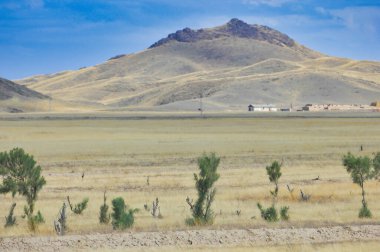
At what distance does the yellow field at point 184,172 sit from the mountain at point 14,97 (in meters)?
87.1

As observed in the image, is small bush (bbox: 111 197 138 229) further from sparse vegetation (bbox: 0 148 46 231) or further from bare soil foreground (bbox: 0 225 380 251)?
sparse vegetation (bbox: 0 148 46 231)

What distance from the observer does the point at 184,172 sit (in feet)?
137

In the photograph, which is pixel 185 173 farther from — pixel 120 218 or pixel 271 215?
pixel 120 218

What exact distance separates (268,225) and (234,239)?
1680 millimetres

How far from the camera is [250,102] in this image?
193500 millimetres

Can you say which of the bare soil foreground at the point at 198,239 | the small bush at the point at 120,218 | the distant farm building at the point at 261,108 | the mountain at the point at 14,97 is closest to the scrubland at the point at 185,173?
the small bush at the point at 120,218

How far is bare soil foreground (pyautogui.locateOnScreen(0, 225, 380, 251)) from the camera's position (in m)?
16.6

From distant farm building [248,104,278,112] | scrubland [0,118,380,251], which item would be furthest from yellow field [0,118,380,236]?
distant farm building [248,104,278,112]

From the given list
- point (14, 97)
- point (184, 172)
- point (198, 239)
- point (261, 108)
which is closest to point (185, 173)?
point (184, 172)

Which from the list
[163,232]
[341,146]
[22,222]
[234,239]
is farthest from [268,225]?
[341,146]

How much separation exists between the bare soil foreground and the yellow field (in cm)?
100

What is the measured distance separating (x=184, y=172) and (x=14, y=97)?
480 feet

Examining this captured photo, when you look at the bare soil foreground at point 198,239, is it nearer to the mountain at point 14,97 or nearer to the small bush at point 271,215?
the small bush at point 271,215

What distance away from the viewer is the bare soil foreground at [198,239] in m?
16.6
